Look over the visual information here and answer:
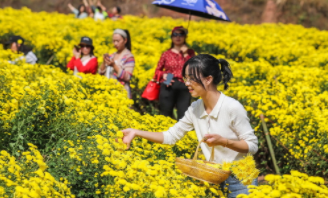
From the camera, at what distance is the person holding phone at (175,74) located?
5695mm

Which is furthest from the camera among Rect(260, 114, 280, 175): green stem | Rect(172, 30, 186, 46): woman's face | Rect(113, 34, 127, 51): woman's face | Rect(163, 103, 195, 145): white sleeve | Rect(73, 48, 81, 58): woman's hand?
Rect(73, 48, 81, 58): woman's hand

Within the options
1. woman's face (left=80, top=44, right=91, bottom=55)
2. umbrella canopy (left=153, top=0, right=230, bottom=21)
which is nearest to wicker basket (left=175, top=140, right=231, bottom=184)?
umbrella canopy (left=153, top=0, right=230, bottom=21)

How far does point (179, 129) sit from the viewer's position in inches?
131

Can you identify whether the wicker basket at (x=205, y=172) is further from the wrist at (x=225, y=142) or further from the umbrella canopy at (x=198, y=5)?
the umbrella canopy at (x=198, y=5)

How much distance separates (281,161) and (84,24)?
7679mm

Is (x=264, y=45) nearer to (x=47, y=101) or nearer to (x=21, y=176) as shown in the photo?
(x=47, y=101)

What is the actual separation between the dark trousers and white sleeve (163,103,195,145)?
2.39 m

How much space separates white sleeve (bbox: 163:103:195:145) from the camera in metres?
3.27

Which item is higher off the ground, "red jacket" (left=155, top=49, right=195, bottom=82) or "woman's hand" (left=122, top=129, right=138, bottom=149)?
"red jacket" (left=155, top=49, right=195, bottom=82)

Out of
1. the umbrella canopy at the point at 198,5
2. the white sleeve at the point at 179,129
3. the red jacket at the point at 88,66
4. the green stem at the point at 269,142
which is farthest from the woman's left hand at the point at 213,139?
the red jacket at the point at 88,66

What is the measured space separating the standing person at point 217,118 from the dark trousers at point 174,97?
2.49 metres

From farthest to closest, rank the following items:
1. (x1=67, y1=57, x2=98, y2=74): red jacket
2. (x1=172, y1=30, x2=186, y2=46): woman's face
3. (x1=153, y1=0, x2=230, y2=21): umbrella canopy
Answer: (x1=67, y1=57, x2=98, y2=74): red jacket < (x1=153, y1=0, x2=230, y2=21): umbrella canopy < (x1=172, y1=30, x2=186, y2=46): woman's face

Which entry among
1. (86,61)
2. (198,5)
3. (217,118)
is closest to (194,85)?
(217,118)

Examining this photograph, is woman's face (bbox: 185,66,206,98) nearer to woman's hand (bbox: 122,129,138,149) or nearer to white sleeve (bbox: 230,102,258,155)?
white sleeve (bbox: 230,102,258,155)
